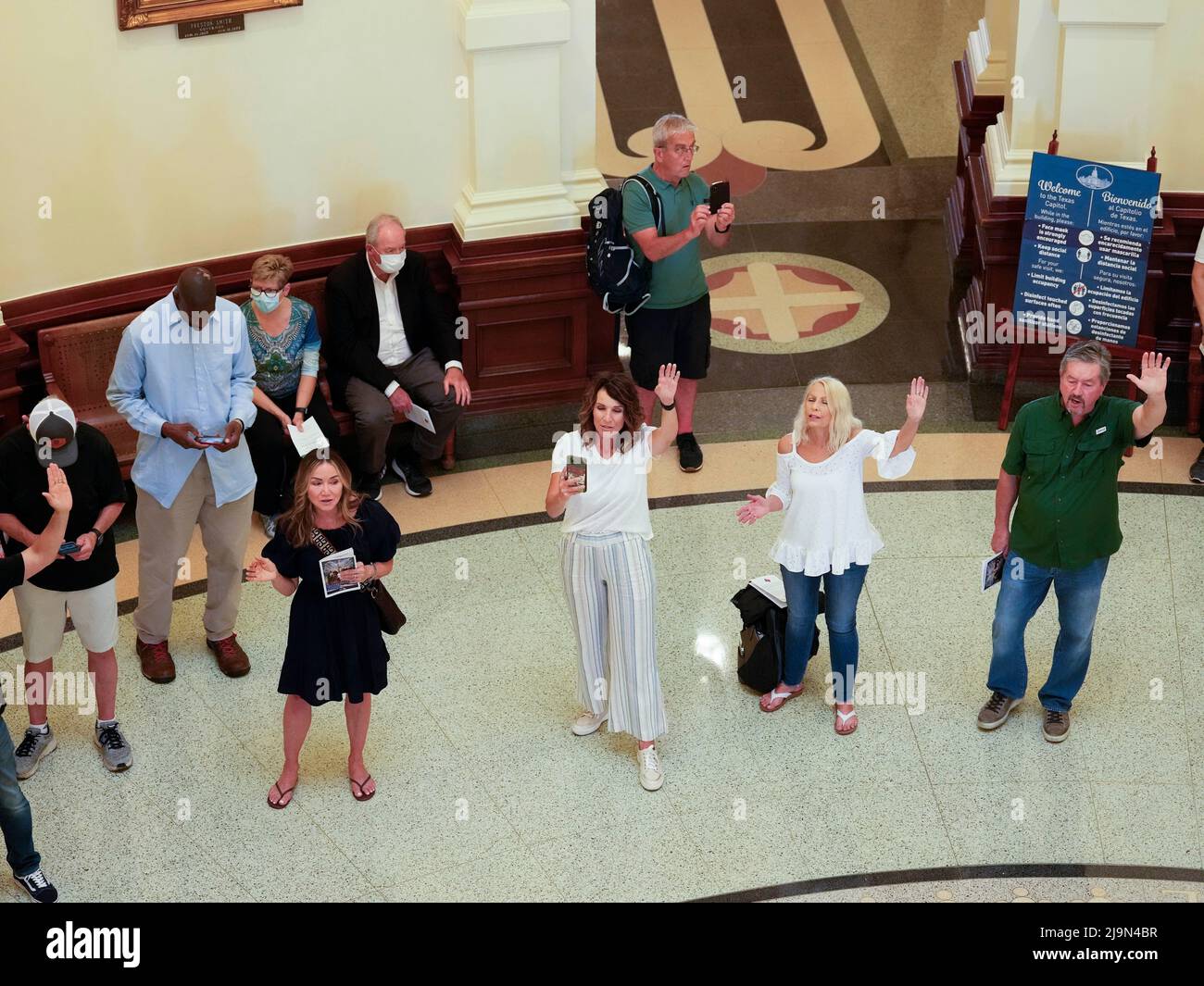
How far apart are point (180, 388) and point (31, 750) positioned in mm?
1444

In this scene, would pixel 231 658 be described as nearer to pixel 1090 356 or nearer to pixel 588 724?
pixel 588 724

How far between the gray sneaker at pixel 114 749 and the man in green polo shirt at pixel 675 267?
2625 mm

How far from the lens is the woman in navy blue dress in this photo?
573 centimetres

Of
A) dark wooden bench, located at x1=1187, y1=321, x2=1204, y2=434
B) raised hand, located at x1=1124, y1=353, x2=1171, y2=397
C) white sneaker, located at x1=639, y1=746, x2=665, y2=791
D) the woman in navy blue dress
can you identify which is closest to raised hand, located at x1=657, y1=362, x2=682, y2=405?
the woman in navy blue dress

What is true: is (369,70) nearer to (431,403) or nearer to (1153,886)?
(431,403)

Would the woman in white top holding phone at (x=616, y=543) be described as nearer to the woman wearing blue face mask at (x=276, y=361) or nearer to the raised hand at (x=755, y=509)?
the raised hand at (x=755, y=509)

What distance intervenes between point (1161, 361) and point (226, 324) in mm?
3385

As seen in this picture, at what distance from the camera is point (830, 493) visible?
6.19 metres

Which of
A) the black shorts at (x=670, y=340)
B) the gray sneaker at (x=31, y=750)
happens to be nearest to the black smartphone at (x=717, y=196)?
the black shorts at (x=670, y=340)

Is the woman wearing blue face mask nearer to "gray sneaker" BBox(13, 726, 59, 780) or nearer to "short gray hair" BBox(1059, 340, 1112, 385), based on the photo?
"gray sneaker" BBox(13, 726, 59, 780)

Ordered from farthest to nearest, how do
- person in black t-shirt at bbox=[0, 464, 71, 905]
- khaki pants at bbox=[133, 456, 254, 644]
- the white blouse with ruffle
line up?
khaki pants at bbox=[133, 456, 254, 644]
the white blouse with ruffle
person in black t-shirt at bbox=[0, 464, 71, 905]

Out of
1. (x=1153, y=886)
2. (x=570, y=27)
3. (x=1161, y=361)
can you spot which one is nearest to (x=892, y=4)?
(x=570, y=27)

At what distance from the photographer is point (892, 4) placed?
13.8 m

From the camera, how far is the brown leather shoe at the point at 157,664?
6918 millimetres
